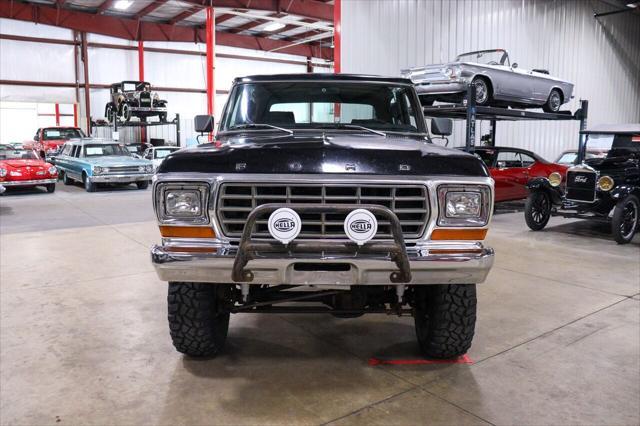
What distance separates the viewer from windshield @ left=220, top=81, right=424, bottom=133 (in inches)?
143

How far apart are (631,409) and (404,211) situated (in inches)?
62.3

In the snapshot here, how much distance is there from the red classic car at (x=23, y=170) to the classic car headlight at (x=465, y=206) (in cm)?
1239

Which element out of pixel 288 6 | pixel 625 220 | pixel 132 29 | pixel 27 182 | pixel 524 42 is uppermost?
pixel 132 29

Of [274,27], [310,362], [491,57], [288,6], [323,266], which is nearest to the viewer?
[323,266]

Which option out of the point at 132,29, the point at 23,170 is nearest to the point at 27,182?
the point at 23,170

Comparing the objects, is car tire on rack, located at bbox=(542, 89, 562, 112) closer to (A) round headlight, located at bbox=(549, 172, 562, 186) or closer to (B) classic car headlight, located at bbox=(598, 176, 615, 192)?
(A) round headlight, located at bbox=(549, 172, 562, 186)

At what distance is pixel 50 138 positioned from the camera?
19.4m

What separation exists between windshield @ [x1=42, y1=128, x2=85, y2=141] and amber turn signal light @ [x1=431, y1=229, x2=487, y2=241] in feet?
66.2

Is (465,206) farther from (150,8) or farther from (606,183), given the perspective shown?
(150,8)

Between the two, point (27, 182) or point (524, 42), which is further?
point (524, 42)

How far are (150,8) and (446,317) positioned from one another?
21.5 metres

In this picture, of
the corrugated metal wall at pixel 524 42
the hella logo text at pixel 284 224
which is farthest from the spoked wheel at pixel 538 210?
the hella logo text at pixel 284 224

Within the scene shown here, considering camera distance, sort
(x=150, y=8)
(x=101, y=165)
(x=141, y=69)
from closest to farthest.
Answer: (x=101, y=165) → (x=150, y=8) → (x=141, y=69)

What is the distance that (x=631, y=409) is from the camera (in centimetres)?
263
